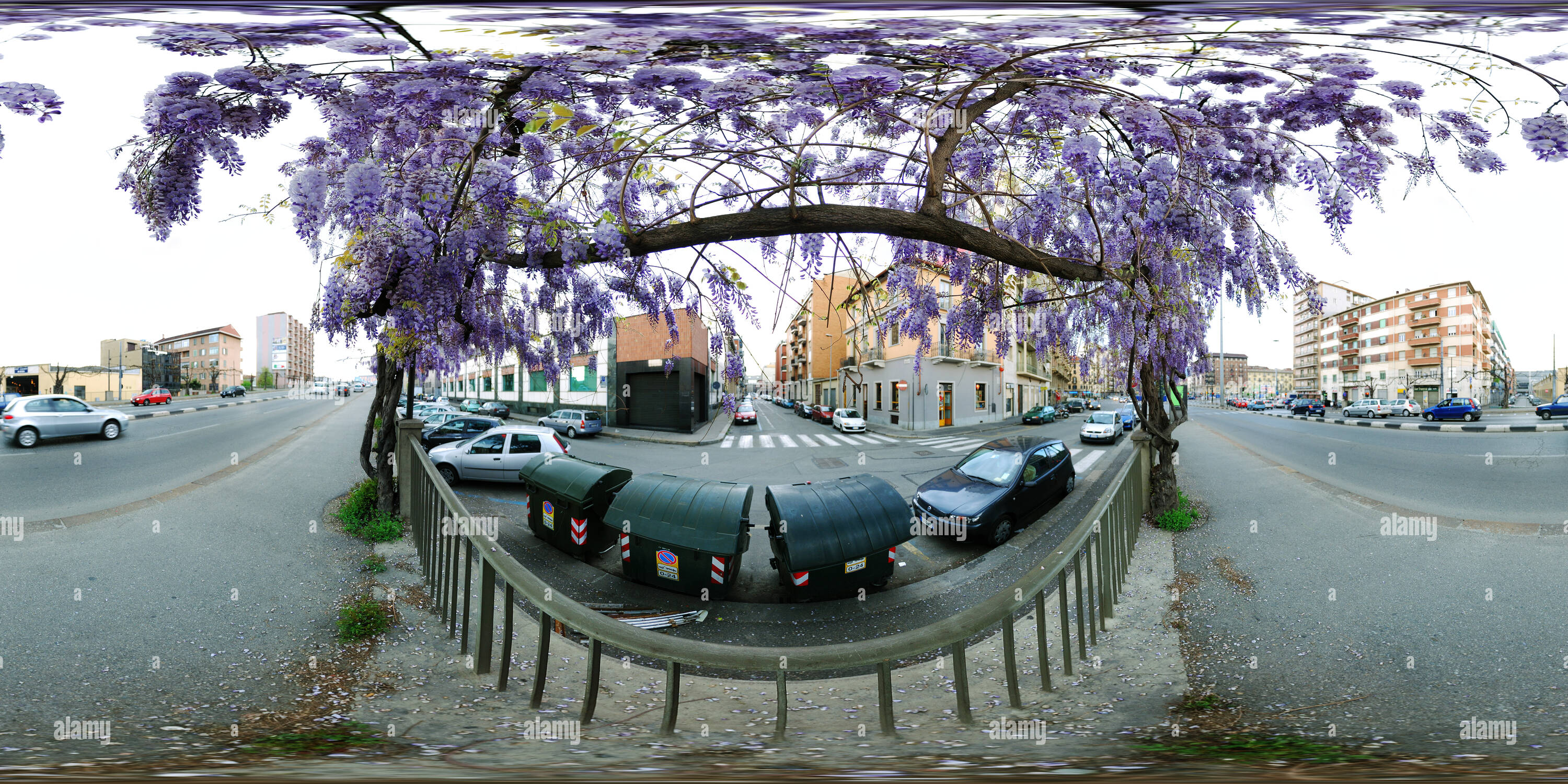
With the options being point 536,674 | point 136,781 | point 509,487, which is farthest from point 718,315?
point 136,781

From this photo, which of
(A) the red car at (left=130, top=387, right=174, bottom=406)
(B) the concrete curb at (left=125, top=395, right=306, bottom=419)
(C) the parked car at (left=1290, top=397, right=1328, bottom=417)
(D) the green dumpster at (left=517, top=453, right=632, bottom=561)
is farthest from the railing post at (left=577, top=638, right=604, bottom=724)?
(C) the parked car at (left=1290, top=397, right=1328, bottom=417)

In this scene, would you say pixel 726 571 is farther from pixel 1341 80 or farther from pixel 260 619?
pixel 1341 80

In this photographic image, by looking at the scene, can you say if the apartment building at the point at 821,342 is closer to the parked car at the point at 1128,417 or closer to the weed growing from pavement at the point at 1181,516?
the weed growing from pavement at the point at 1181,516

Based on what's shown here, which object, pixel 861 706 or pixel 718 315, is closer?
pixel 861 706

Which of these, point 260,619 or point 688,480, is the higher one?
point 688,480

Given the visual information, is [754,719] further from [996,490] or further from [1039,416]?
[1039,416]

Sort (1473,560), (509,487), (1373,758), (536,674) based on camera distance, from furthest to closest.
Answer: (509,487), (1473,560), (536,674), (1373,758)
